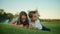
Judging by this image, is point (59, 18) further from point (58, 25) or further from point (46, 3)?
point (46, 3)

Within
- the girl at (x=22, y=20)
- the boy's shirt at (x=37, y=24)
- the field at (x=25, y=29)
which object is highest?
the girl at (x=22, y=20)

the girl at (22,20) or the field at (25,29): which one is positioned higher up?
the girl at (22,20)

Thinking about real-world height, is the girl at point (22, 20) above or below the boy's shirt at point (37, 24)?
above

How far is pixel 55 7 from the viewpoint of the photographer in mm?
1663

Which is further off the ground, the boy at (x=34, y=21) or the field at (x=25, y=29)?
the boy at (x=34, y=21)

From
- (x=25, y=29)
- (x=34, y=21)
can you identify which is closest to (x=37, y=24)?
(x=34, y=21)

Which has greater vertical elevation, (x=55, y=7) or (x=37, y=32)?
(x=55, y=7)

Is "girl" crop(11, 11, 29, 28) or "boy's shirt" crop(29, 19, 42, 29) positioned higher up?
"girl" crop(11, 11, 29, 28)

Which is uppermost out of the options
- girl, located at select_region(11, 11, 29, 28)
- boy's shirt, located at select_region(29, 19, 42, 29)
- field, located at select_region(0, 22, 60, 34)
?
girl, located at select_region(11, 11, 29, 28)

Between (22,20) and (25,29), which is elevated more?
(22,20)

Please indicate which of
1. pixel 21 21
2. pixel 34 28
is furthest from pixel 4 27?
pixel 34 28

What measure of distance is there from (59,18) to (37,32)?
330 millimetres

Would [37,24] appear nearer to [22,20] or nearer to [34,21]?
[34,21]

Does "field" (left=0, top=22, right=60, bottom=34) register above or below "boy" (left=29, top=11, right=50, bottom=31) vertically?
below
